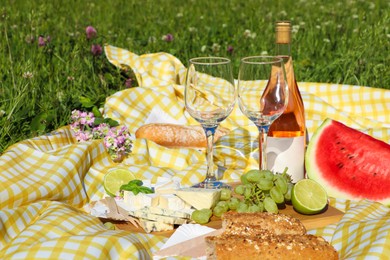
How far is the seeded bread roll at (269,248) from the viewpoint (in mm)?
2055

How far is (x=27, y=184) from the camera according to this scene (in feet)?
9.09

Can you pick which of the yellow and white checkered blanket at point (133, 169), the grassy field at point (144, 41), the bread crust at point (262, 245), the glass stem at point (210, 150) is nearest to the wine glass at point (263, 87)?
the glass stem at point (210, 150)

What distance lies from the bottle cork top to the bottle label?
428mm

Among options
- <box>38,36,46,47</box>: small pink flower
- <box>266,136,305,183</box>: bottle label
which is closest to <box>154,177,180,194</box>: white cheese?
<box>266,136,305,183</box>: bottle label

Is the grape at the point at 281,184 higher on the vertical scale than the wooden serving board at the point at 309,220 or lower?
higher


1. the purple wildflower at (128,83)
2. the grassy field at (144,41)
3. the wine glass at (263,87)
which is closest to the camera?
the wine glass at (263,87)

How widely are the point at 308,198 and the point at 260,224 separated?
0.41 m

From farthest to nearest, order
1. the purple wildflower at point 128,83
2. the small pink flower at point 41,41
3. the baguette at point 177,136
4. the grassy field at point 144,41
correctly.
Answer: the small pink flower at point 41,41
the purple wildflower at point 128,83
the grassy field at point 144,41
the baguette at point 177,136

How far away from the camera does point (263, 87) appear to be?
2773 mm

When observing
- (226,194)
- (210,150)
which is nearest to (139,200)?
(226,194)

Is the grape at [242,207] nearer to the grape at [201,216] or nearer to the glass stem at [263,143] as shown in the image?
the grape at [201,216]

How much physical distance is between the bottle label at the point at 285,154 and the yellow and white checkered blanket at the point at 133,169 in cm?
24

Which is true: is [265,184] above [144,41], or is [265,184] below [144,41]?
above

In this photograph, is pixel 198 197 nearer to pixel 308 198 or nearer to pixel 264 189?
pixel 264 189
